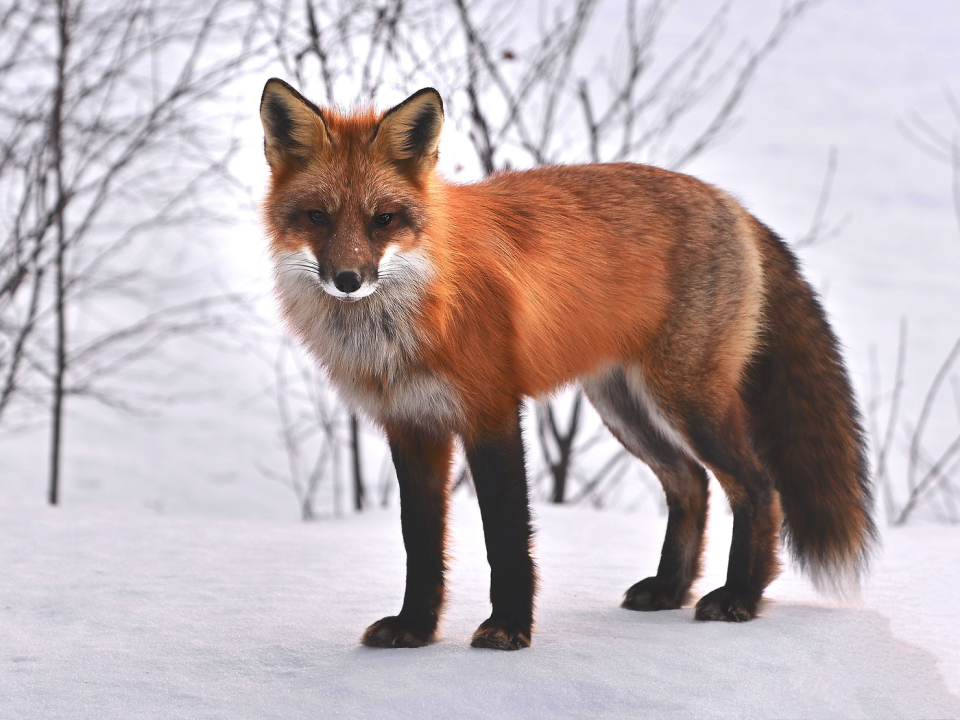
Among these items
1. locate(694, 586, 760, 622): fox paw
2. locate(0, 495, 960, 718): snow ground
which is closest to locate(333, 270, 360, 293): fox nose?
locate(0, 495, 960, 718): snow ground

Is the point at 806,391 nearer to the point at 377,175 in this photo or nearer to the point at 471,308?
the point at 471,308

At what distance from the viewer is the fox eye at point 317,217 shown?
2551 millimetres

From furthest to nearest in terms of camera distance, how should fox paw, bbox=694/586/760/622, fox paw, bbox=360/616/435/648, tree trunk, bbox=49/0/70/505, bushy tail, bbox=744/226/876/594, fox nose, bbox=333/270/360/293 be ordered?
tree trunk, bbox=49/0/70/505 < bushy tail, bbox=744/226/876/594 < fox paw, bbox=694/586/760/622 < fox paw, bbox=360/616/435/648 < fox nose, bbox=333/270/360/293

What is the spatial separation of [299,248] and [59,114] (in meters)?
3.78

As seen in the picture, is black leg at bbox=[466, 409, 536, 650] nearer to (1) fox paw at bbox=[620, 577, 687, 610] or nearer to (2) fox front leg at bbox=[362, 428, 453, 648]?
(2) fox front leg at bbox=[362, 428, 453, 648]

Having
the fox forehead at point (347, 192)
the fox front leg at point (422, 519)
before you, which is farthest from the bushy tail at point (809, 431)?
the fox forehead at point (347, 192)

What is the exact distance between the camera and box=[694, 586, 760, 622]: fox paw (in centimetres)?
312

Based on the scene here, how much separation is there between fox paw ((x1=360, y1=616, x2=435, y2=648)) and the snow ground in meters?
0.05

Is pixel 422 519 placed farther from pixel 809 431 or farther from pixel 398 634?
pixel 809 431

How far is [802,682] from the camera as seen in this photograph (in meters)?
2.55

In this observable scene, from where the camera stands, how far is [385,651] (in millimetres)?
2762

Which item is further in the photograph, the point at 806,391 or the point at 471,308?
the point at 806,391

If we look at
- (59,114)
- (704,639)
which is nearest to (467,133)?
(59,114)

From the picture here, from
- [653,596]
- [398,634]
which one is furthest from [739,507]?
[398,634]
